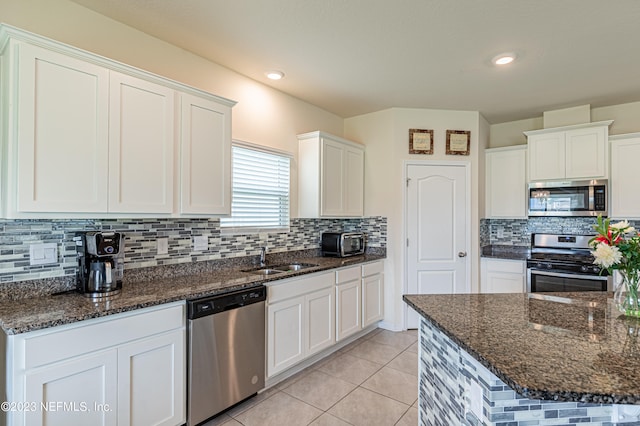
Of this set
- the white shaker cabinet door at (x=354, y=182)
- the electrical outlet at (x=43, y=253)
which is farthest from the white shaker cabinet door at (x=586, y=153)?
the electrical outlet at (x=43, y=253)

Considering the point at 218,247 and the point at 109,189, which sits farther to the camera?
the point at 218,247

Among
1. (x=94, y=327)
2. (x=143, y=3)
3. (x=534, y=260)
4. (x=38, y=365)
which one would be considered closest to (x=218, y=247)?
(x=94, y=327)

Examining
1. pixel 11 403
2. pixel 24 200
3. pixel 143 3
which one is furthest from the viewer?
pixel 143 3

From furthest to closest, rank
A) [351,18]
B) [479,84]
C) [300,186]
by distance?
1. [300,186]
2. [479,84]
3. [351,18]

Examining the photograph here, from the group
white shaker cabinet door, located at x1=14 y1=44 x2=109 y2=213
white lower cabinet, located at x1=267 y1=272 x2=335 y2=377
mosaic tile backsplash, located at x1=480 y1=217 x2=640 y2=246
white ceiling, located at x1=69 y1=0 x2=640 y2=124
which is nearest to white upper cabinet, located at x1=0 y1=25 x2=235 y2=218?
white shaker cabinet door, located at x1=14 y1=44 x2=109 y2=213

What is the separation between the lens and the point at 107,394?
1688 mm

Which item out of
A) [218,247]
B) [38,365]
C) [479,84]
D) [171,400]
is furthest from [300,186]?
[38,365]

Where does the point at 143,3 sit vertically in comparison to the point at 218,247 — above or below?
above

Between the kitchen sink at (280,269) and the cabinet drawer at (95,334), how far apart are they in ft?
3.27

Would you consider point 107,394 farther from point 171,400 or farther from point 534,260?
point 534,260

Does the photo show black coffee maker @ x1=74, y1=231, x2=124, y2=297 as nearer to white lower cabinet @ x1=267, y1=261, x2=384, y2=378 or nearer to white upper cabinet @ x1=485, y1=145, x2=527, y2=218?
white lower cabinet @ x1=267, y1=261, x2=384, y2=378

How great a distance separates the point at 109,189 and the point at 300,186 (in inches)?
79.6

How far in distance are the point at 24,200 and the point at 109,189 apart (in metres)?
0.38

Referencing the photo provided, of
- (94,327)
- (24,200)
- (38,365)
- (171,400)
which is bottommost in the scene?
(171,400)
